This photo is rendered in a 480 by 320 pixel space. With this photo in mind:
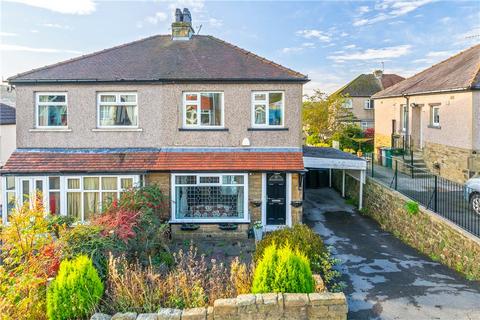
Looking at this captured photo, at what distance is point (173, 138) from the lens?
50.6ft

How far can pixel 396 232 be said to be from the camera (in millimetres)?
15102

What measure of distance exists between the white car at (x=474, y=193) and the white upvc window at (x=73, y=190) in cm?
1233


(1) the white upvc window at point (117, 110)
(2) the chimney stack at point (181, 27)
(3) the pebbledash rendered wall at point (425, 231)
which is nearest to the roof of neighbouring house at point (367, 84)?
(3) the pebbledash rendered wall at point (425, 231)

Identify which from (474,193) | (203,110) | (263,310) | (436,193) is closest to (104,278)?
(263,310)

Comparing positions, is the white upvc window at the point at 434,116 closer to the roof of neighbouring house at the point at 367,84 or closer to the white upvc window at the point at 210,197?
the white upvc window at the point at 210,197

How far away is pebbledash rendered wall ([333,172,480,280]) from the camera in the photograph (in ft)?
34.3

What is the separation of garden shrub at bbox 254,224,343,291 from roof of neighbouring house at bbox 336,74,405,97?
3625cm

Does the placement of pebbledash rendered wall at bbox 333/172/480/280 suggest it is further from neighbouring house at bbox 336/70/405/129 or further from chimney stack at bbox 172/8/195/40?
neighbouring house at bbox 336/70/405/129

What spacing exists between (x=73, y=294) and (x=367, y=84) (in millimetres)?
44337

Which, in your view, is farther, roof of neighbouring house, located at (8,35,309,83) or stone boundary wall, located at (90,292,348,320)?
roof of neighbouring house, located at (8,35,309,83)

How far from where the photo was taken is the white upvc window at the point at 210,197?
1491 cm

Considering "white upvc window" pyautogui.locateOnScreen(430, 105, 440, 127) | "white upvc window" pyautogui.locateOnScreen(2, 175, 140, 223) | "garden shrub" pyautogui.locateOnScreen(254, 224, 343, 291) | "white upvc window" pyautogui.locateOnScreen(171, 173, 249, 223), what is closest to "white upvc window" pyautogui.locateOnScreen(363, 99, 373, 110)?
"white upvc window" pyautogui.locateOnScreen(430, 105, 440, 127)

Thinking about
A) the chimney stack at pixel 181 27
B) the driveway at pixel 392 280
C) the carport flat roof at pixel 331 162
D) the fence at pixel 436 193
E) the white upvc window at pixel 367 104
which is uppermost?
the chimney stack at pixel 181 27

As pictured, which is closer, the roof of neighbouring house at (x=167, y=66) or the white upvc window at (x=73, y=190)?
the white upvc window at (x=73, y=190)
